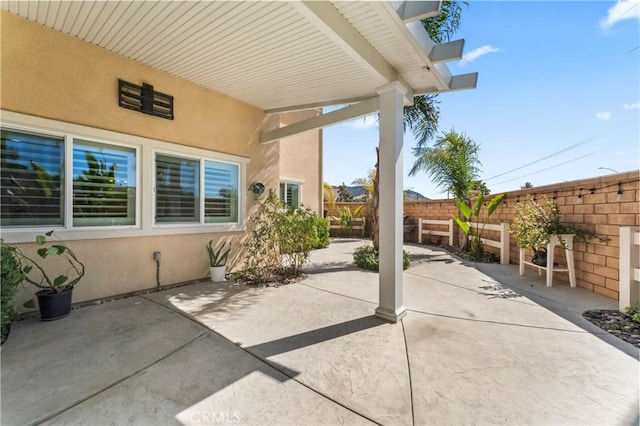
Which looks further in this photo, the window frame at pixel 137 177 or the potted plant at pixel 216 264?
the potted plant at pixel 216 264

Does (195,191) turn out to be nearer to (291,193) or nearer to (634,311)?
(291,193)

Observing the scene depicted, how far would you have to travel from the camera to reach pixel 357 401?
223 centimetres

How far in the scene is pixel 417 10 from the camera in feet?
10.2

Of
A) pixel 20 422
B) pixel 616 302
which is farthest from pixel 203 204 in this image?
pixel 616 302

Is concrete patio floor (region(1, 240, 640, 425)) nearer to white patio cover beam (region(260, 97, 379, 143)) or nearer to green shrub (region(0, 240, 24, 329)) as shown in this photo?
green shrub (region(0, 240, 24, 329))

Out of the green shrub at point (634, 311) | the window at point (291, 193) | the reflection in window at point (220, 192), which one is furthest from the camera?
the window at point (291, 193)

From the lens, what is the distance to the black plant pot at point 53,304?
369 centimetres

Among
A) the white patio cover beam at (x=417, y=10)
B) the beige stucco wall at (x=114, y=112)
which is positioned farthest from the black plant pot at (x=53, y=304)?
the white patio cover beam at (x=417, y=10)

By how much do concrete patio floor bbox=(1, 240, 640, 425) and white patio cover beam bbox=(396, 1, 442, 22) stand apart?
12.5 feet

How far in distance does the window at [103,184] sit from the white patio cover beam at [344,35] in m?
4.04

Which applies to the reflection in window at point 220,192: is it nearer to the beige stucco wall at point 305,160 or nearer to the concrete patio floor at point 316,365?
the concrete patio floor at point 316,365

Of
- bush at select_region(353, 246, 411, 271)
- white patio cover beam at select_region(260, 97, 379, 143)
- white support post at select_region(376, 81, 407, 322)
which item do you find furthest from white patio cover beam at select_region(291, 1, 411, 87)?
bush at select_region(353, 246, 411, 271)

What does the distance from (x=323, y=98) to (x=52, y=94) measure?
173 inches

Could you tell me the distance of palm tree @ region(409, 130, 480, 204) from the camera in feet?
32.0
